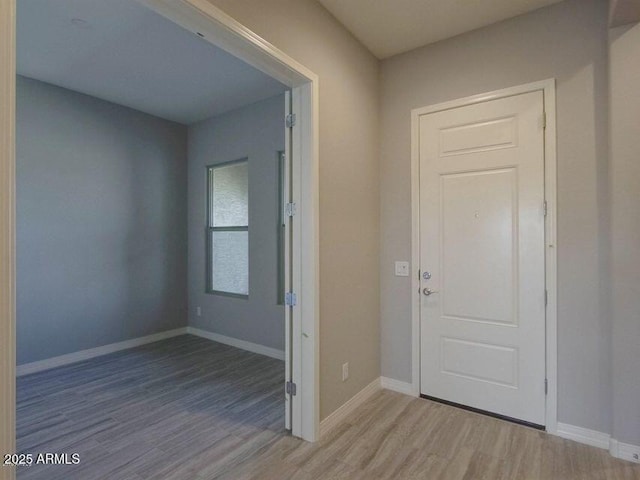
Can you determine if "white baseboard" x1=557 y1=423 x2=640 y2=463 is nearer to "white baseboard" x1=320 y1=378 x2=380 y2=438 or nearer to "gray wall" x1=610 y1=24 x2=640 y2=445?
"gray wall" x1=610 y1=24 x2=640 y2=445

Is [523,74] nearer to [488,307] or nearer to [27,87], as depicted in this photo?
[488,307]

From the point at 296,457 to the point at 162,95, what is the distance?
392 centimetres

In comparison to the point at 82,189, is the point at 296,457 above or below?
below

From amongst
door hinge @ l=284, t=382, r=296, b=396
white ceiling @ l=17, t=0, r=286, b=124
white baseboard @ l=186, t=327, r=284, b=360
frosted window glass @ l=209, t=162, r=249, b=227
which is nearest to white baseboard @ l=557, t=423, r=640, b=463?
door hinge @ l=284, t=382, r=296, b=396

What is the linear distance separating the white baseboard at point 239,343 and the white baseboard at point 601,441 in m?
2.65

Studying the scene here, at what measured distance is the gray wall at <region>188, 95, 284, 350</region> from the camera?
4.00 metres

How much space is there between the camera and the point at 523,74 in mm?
2432

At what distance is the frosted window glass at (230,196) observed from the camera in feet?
14.5

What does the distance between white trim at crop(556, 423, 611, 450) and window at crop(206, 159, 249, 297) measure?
3359 mm

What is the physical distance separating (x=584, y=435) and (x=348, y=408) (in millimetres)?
1558

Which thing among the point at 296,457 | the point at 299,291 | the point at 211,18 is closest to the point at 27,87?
the point at 211,18

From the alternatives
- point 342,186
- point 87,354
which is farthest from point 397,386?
point 87,354

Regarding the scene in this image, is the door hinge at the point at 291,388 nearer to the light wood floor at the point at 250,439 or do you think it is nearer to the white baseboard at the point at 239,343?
the light wood floor at the point at 250,439

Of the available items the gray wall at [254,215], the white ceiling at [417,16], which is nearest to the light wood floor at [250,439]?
the gray wall at [254,215]
